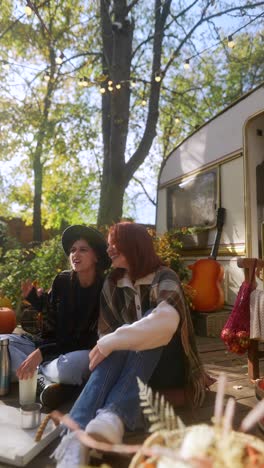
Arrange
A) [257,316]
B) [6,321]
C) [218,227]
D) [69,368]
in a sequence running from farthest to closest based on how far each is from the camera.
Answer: [218,227] < [6,321] < [257,316] < [69,368]

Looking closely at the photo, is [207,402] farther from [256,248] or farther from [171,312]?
[256,248]

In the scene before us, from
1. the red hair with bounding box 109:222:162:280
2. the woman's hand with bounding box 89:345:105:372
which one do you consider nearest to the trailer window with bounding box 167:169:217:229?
the red hair with bounding box 109:222:162:280

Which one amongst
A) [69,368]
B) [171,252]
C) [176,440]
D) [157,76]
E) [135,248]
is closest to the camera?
[176,440]

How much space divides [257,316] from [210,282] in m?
2.18

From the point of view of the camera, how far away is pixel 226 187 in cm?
528

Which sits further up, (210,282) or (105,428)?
(210,282)

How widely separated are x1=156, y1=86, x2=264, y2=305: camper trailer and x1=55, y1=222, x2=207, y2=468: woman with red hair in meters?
2.21

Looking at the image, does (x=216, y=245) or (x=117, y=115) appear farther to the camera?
(x=117, y=115)

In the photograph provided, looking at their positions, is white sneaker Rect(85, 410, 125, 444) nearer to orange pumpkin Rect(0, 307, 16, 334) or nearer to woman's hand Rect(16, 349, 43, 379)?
woman's hand Rect(16, 349, 43, 379)

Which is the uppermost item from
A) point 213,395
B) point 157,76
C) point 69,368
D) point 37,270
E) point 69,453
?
point 157,76

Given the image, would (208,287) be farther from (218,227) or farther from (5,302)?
(5,302)

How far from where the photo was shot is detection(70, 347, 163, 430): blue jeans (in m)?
1.84

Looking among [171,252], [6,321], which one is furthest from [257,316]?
[6,321]

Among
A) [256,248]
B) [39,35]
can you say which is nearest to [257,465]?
[256,248]
